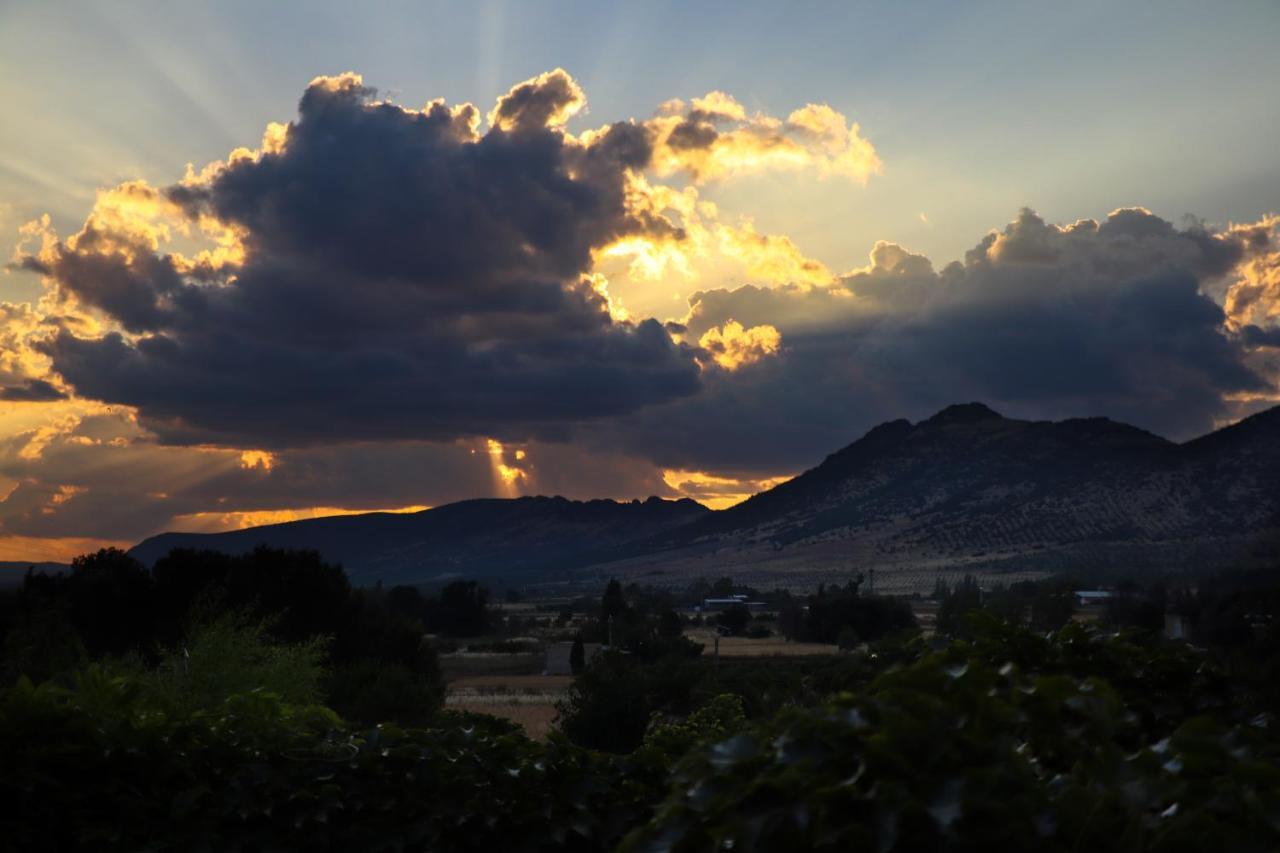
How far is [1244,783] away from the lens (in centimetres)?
324

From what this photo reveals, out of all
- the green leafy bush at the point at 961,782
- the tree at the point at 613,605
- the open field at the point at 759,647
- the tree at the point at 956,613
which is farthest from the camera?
the tree at the point at 613,605

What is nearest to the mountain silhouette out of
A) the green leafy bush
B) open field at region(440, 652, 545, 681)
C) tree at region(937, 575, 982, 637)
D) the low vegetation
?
open field at region(440, 652, 545, 681)

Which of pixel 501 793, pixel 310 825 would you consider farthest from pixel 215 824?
pixel 501 793

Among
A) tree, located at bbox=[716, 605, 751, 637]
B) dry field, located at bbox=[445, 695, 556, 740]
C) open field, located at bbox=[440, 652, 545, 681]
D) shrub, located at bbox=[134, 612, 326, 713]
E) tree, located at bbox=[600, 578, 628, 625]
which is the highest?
shrub, located at bbox=[134, 612, 326, 713]

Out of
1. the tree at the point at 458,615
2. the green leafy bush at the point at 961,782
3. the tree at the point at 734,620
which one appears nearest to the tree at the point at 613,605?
the tree at the point at 734,620

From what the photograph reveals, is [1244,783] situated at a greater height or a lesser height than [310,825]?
greater

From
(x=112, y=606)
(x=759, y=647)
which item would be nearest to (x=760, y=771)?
(x=112, y=606)

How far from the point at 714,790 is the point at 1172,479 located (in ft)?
512

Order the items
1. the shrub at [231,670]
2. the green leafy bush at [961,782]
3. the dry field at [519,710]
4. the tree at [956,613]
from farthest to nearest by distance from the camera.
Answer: the dry field at [519,710] < the shrub at [231,670] < the tree at [956,613] < the green leafy bush at [961,782]

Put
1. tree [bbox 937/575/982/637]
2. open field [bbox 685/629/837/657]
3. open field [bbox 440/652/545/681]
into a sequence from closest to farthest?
1. tree [bbox 937/575/982/637]
2. open field [bbox 685/629/837/657]
3. open field [bbox 440/652/545/681]

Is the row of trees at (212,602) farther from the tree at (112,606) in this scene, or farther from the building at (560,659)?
the building at (560,659)

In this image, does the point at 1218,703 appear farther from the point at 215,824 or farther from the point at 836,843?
the point at 215,824

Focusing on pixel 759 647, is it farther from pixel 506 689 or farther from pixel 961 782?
pixel 961 782

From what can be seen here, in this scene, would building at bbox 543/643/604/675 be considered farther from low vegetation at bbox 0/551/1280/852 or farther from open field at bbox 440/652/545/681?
low vegetation at bbox 0/551/1280/852
